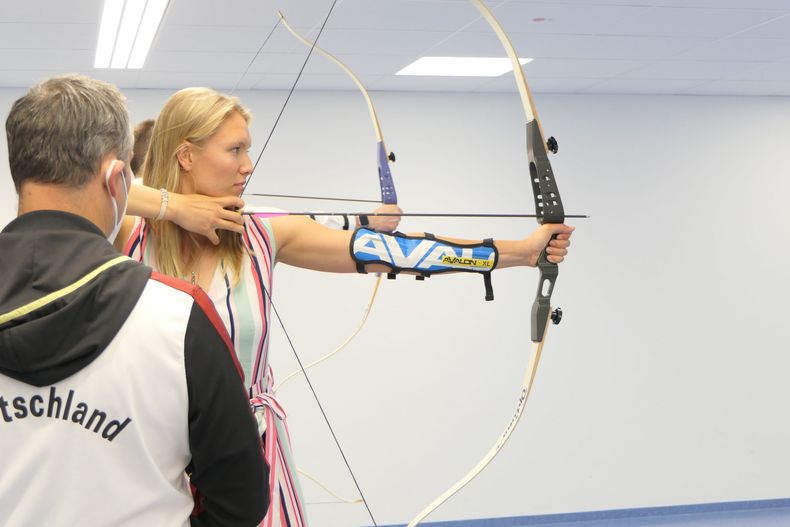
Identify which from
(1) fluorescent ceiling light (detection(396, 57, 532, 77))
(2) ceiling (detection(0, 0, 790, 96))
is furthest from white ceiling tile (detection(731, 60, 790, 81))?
(1) fluorescent ceiling light (detection(396, 57, 532, 77))

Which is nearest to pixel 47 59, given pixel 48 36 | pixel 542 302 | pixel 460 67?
pixel 48 36

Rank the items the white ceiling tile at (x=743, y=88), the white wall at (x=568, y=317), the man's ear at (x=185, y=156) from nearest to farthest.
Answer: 1. the man's ear at (x=185, y=156)
2. the white wall at (x=568, y=317)
3. the white ceiling tile at (x=743, y=88)

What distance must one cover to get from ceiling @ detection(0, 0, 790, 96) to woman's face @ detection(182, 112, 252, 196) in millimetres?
1652

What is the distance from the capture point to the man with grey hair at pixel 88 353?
3.09 ft

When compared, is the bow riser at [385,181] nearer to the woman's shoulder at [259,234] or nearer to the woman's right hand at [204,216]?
the woman's shoulder at [259,234]

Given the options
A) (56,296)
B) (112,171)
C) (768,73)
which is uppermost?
(768,73)

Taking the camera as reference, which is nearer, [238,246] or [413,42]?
[238,246]

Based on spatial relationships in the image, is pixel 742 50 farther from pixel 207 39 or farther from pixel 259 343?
pixel 259 343

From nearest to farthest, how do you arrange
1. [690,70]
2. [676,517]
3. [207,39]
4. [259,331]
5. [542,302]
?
[259,331], [542,302], [207,39], [690,70], [676,517]

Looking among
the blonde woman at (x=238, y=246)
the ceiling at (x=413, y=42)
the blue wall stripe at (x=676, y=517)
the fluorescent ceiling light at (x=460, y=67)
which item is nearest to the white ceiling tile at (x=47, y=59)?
the ceiling at (x=413, y=42)

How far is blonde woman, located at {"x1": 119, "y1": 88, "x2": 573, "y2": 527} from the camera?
1.62 m

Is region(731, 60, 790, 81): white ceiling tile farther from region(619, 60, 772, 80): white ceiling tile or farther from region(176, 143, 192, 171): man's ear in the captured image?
region(176, 143, 192, 171): man's ear

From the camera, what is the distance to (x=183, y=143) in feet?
5.57

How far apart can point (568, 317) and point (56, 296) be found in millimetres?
4877
